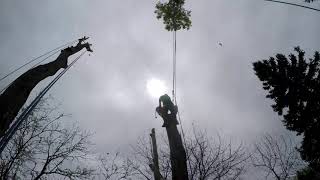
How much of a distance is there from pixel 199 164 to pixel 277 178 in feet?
33.4

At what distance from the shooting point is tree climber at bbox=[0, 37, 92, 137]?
508 cm

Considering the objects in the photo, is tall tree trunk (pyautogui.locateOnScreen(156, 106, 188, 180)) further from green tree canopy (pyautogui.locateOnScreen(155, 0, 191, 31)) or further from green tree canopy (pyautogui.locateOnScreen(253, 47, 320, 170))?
green tree canopy (pyautogui.locateOnScreen(253, 47, 320, 170))

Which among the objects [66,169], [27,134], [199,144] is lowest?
[66,169]

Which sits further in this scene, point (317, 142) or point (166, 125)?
point (317, 142)

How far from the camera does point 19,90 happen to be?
18.4ft

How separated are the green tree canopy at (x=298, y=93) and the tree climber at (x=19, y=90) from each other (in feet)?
42.5

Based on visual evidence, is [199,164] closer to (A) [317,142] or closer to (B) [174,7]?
(A) [317,142]

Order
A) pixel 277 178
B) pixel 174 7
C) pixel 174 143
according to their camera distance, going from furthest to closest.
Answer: pixel 277 178
pixel 174 7
pixel 174 143

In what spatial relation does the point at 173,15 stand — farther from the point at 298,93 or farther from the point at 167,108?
the point at 298,93

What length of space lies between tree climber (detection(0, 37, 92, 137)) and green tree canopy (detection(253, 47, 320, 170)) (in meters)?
13.0

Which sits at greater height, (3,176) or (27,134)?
(27,134)

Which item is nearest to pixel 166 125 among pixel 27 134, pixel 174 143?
pixel 174 143

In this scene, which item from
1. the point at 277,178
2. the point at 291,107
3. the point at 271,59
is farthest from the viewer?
the point at 277,178

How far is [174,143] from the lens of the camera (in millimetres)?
7527
